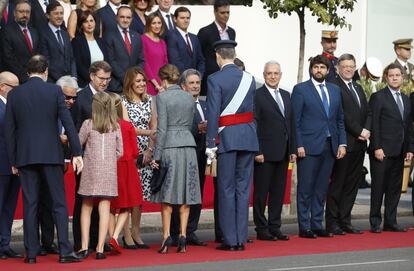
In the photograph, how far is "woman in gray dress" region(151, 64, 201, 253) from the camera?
16.7m

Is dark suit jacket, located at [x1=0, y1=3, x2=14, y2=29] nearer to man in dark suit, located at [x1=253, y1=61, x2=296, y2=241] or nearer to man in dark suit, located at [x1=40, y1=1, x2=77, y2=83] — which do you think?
man in dark suit, located at [x1=40, y1=1, x2=77, y2=83]

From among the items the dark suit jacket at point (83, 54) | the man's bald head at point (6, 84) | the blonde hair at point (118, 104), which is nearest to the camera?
the man's bald head at point (6, 84)

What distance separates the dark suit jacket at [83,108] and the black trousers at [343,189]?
406cm

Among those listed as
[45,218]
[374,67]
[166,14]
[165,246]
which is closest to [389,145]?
[165,246]

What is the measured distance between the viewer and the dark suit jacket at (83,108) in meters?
16.4

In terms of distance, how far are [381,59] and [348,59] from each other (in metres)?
9.56

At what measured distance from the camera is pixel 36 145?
15641 mm

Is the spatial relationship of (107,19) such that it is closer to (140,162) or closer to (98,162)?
(140,162)

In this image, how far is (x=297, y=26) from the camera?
2738cm

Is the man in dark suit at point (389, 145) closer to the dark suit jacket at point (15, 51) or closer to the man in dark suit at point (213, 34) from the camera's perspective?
the man in dark suit at point (213, 34)

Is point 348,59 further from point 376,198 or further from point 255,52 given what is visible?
point 255,52

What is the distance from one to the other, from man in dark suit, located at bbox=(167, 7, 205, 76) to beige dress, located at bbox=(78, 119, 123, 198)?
492 cm

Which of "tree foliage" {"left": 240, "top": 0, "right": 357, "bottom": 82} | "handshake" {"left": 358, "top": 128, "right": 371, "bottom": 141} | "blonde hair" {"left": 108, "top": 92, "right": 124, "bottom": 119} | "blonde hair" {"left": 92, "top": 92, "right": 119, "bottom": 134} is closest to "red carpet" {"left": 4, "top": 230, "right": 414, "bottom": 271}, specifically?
"handshake" {"left": 358, "top": 128, "right": 371, "bottom": 141}

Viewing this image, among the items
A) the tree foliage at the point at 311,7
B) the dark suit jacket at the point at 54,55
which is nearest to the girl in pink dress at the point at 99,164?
the dark suit jacket at the point at 54,55
